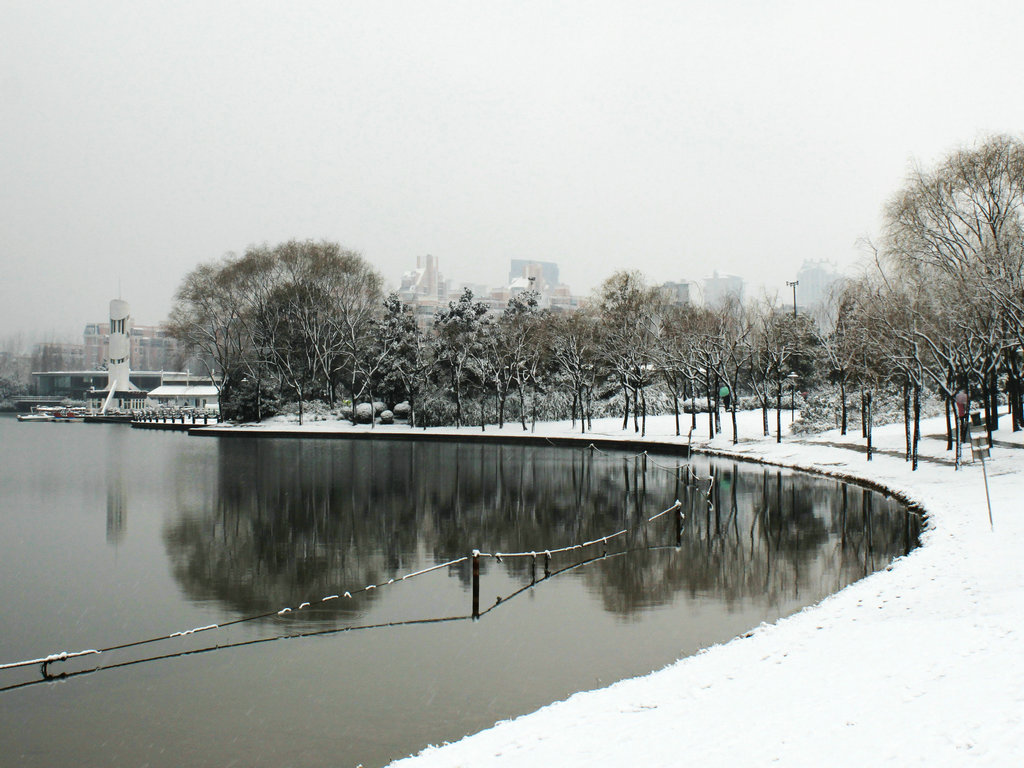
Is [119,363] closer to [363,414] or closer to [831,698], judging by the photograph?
[363,414]

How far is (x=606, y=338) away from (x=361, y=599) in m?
48.6

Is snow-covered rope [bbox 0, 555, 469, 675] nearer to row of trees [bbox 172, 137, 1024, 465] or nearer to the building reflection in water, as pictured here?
the building reflection in water

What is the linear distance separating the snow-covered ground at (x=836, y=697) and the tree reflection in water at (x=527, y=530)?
2.93m

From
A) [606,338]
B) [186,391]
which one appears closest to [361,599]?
[606,338]

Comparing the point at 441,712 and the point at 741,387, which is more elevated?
the point at 741,387

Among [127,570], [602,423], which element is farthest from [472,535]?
[602,423]

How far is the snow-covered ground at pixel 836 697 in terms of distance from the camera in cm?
662

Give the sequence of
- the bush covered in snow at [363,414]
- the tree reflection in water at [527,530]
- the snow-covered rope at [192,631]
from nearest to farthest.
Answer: the snow-covered rope at [192,631] < the tree reflection in water at [527,530] < the bush covered in snow at [363,414]

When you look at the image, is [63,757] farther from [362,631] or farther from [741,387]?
[741,387]

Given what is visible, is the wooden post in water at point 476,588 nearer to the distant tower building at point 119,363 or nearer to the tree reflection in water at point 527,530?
the tree reflection in water at point 527,530

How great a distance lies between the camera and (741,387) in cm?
7169

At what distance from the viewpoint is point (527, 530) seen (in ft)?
70.4

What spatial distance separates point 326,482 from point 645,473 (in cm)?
1369

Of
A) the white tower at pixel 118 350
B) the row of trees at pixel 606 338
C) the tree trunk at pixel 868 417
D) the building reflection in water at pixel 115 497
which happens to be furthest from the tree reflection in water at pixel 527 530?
the white tower at pixel 118 350
